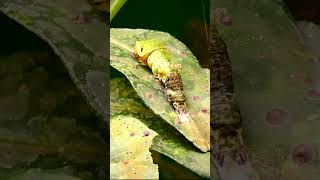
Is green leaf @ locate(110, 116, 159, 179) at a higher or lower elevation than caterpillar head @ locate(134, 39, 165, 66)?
lower

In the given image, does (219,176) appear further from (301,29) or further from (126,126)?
(301,29)

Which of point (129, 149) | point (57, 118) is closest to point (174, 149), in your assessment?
point (129, 149)

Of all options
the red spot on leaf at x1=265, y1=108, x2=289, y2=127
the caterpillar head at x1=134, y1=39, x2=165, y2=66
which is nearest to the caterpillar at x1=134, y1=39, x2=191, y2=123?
the caterpillar head at x1=134, y1=39, x2=165, y2=66

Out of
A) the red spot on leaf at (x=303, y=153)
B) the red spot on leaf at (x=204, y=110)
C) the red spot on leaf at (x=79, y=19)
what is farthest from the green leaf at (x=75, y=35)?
the red spot on leaf at (x=303, y=153)

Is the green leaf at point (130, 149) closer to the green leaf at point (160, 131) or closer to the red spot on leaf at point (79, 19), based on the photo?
the green leaf at point (160, 131)

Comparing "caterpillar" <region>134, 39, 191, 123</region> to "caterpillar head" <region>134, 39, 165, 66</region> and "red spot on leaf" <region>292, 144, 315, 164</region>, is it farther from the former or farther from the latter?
"red spot on leaf" <region>292, 144, 315, 164</region>

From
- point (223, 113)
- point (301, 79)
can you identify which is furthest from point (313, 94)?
point (223, 113)

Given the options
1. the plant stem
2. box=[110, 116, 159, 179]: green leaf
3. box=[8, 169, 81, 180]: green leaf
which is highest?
the plant stem
